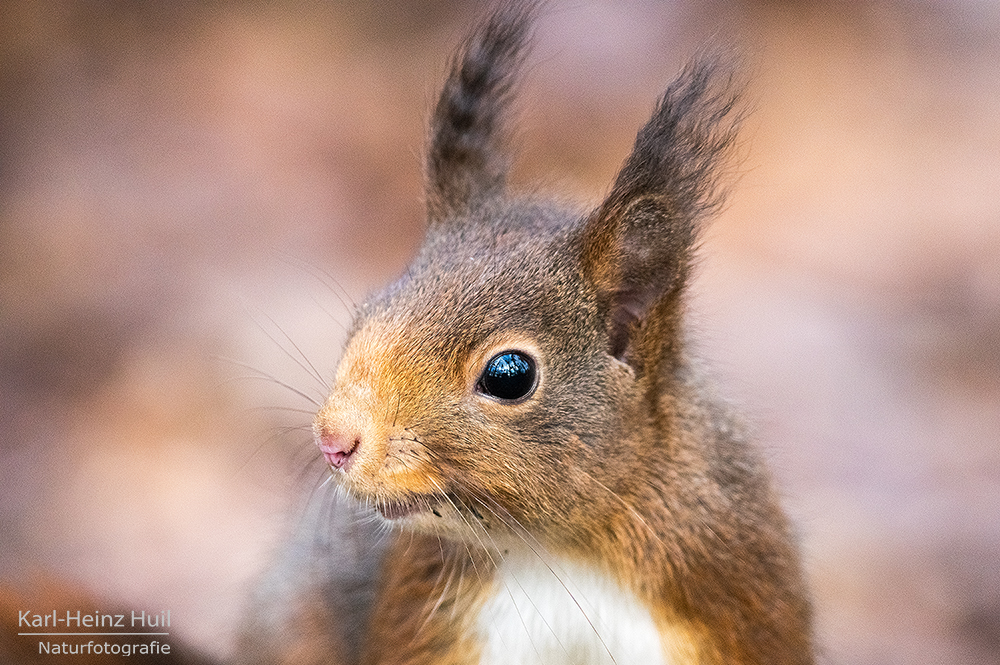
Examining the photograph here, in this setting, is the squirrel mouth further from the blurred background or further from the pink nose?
the blurred background

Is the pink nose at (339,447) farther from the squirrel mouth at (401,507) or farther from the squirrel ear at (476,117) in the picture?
the squirrel ear at (476,117)

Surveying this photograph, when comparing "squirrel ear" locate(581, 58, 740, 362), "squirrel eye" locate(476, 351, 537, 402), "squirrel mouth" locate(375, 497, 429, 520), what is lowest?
"squirrel mouth" locate(375, 497, 429, 520)

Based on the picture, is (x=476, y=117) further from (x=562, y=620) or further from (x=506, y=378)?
(x=562, y=620)

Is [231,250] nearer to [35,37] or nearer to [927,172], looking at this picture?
[35,37]

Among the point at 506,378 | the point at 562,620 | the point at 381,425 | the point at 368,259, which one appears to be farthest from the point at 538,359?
the point at 368,259

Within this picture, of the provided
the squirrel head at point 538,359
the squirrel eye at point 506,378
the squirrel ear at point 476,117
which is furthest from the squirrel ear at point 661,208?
the squirrel ear at point 476,117

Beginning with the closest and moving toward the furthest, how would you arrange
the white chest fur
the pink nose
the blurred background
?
the pink nose, the white chest fur, the blurred background

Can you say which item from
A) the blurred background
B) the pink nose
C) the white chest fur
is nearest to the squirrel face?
the pink nose

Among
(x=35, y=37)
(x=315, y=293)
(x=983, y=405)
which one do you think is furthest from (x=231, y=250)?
(x=983, y=405)
